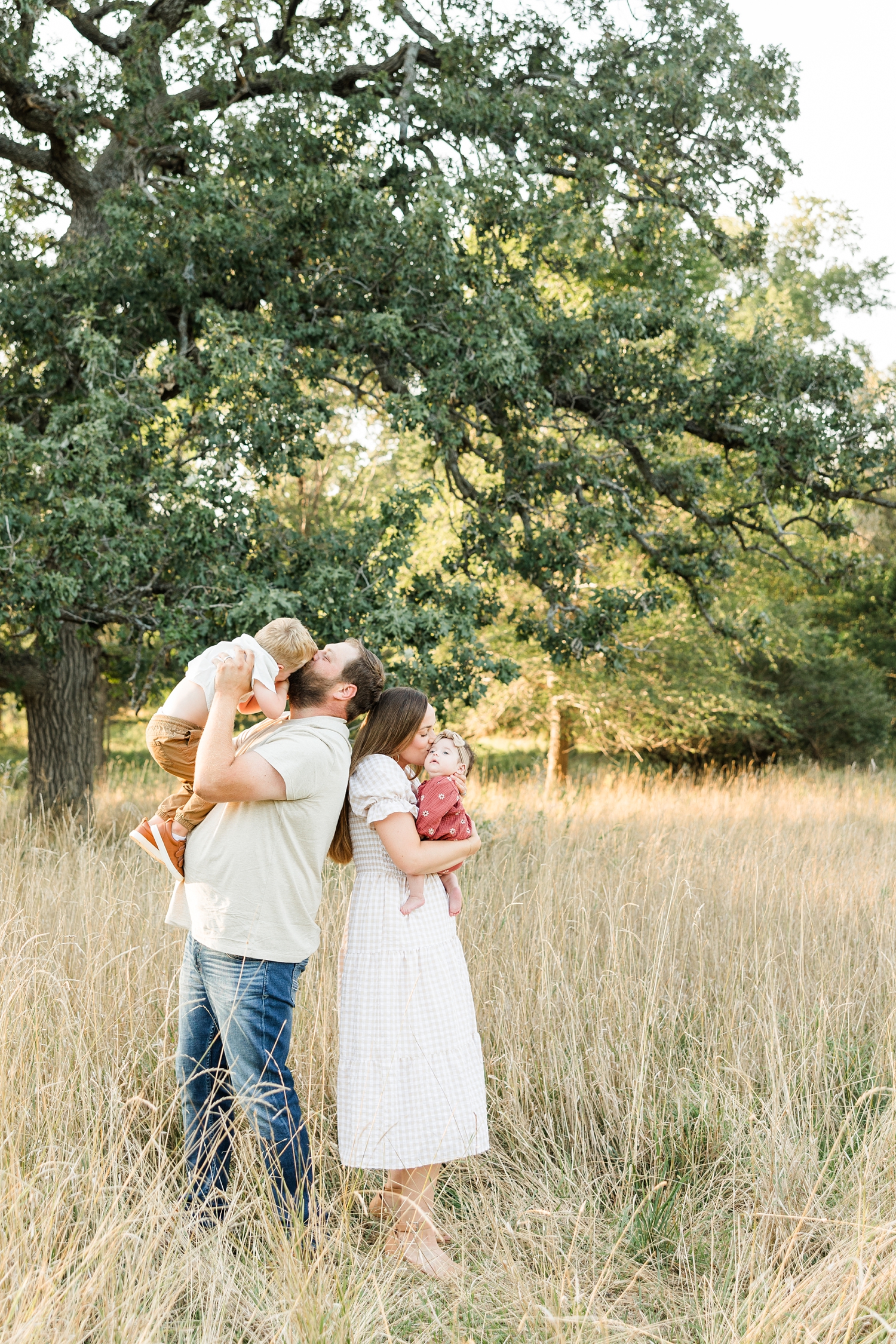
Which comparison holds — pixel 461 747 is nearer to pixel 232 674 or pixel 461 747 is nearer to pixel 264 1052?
pixel 232 674

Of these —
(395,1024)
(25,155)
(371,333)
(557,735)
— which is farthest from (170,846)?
(557,735)

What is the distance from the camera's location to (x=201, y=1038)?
2.95 m

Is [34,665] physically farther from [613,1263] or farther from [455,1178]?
[613,1263]

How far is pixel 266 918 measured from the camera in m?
2.77

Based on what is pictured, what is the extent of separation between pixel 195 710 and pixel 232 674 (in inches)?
10.5

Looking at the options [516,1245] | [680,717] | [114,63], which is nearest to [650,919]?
[516,1245]

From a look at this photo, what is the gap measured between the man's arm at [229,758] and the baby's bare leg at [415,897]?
0.58m

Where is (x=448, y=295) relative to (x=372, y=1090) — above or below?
above

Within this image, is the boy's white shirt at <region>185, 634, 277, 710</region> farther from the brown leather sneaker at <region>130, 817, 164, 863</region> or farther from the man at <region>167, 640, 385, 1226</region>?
the brown leather sneaker at <region>130, 817, 164, 863</region>

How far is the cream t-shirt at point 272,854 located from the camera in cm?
276

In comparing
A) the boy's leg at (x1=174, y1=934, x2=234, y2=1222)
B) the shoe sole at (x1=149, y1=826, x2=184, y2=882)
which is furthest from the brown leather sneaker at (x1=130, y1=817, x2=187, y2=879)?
the boy's leg at (x1=174, y1=934, x2=234, y2=1222)

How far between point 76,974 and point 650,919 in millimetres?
2663

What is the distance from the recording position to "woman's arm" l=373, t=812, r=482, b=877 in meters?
2.94

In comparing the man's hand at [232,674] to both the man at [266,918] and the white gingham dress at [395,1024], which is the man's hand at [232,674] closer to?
the man at [266,918]
